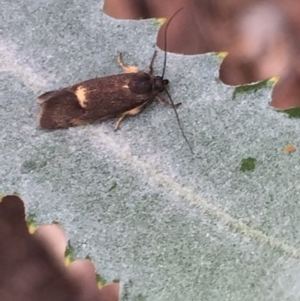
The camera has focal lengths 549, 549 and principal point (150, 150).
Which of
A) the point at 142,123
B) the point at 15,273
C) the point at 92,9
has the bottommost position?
the point at 15,273

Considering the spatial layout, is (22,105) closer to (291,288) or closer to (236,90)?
(236,90)

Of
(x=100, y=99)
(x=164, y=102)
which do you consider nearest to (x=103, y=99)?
(x=100, y=99)

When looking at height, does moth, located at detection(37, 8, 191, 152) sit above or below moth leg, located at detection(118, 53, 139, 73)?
below

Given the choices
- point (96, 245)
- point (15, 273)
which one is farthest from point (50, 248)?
point (96, 245)

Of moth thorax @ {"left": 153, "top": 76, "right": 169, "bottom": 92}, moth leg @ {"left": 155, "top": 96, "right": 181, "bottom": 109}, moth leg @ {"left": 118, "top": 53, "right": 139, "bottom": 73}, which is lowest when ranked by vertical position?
moth leg @ {"left": 155, "top": 96, "right": 181, "bottom": 109}

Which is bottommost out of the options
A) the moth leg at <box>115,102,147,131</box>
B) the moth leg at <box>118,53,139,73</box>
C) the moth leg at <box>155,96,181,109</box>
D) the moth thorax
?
the moth leg at <box>115,102,147,131</box>

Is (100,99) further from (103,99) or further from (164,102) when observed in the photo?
(164,102)
